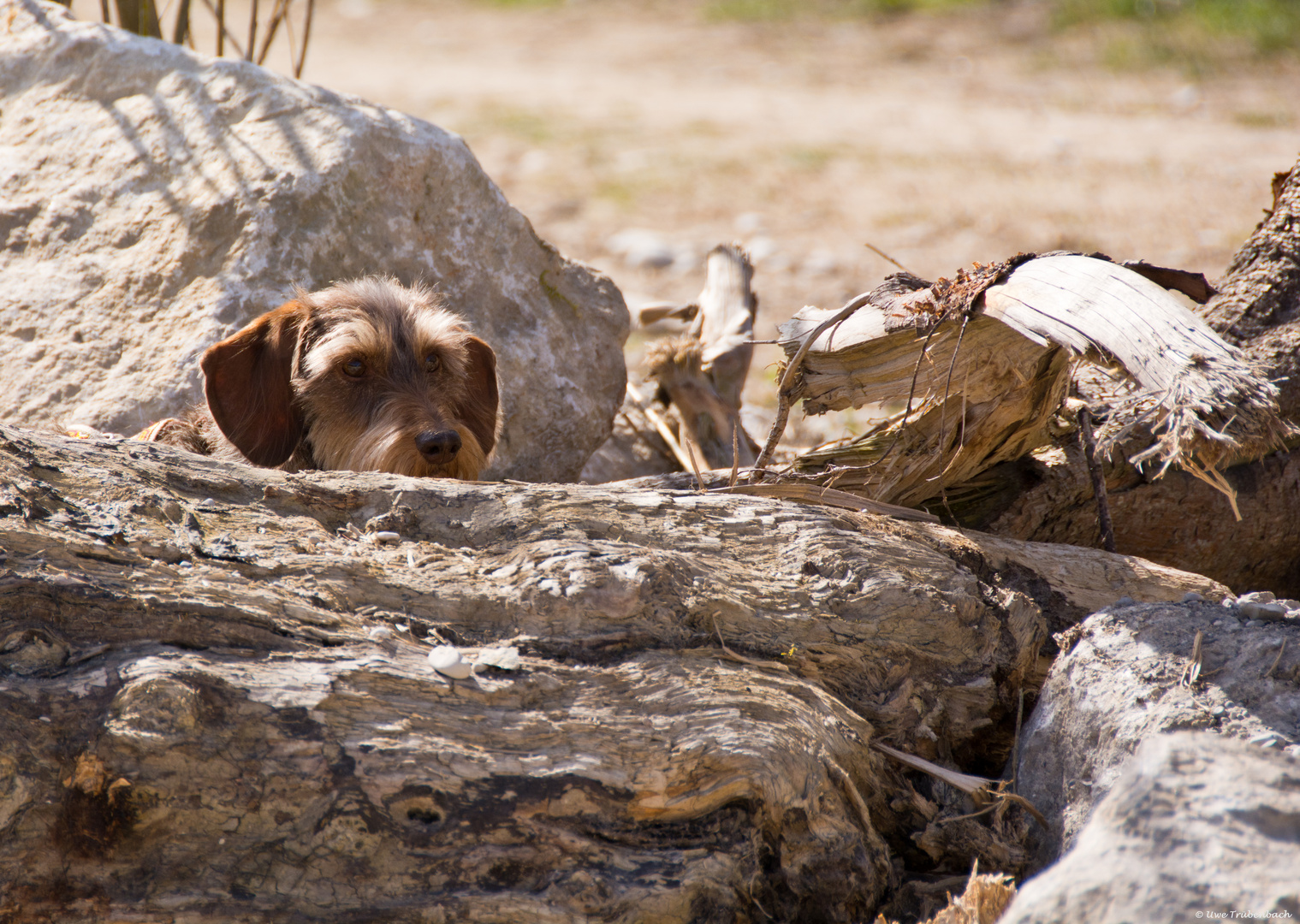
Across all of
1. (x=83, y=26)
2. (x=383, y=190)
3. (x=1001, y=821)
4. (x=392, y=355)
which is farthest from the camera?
(x=83, y=26)

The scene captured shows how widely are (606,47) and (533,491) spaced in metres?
17.2

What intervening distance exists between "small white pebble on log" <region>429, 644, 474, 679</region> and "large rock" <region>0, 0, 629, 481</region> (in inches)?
98.6

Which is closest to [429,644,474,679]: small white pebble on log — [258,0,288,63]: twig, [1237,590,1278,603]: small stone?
[1237,590,1278,603]: small stone

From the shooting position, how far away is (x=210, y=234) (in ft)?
14.9

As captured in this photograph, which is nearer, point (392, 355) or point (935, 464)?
point (935, 464)

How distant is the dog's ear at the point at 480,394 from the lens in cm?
439

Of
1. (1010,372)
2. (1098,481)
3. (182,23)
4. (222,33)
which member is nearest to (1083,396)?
(1098,481)

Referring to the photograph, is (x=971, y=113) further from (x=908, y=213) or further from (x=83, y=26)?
(x=83, y=26)

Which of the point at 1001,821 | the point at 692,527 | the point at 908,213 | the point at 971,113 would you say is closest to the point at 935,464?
the point at 692,527

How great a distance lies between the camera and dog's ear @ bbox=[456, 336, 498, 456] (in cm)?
439

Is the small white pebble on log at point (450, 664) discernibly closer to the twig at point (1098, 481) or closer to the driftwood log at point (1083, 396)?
the driftwood log at point (1083, 396)

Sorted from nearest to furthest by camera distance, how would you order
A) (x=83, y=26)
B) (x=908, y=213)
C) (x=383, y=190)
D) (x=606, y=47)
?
(x=383, y=190) → (x=83, y=26) → (x=908, y=213) → (x=606, y=47)

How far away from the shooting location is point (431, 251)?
195 inches

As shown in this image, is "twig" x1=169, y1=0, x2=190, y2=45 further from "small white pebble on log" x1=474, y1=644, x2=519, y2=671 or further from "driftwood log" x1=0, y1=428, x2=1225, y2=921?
"small white pebble on log" x1=474, y1=644, x2=519, y2=671
